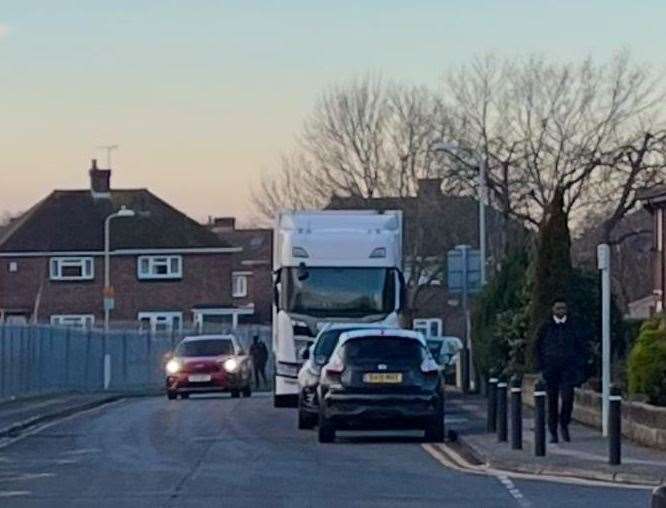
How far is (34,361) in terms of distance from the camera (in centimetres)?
4747

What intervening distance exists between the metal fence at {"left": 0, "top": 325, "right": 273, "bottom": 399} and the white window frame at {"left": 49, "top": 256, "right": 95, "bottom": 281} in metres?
10.6

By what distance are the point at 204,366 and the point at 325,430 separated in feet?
68.0

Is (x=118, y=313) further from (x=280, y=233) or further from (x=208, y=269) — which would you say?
(x=280, y=233)

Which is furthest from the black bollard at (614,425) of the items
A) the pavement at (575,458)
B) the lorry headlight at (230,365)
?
the lorry headlight at (230,365)

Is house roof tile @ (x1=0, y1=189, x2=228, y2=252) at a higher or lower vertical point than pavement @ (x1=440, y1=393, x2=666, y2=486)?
higher

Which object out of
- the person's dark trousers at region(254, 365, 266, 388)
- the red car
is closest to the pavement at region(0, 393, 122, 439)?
the red car

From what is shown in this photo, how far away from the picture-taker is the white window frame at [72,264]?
263ft

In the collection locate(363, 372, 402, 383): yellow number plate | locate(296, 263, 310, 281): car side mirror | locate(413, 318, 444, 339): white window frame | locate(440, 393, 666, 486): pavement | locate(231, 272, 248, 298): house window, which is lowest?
locate(440, 393, 666, 486): pavement

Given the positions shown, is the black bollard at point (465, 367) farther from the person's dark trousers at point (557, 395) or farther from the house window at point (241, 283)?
the house window at point (241, 283)

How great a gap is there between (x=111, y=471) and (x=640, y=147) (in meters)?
41.6

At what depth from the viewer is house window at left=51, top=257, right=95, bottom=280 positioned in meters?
80.2

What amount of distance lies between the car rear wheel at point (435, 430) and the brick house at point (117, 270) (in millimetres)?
53327

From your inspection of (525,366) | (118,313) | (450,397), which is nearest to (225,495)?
(525,366)

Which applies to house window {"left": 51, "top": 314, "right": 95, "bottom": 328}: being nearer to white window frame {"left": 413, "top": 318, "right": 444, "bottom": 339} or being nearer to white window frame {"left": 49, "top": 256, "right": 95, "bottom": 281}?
white window frame {"left": 49, "top": 256, "right": 95, "bottom": 281}
